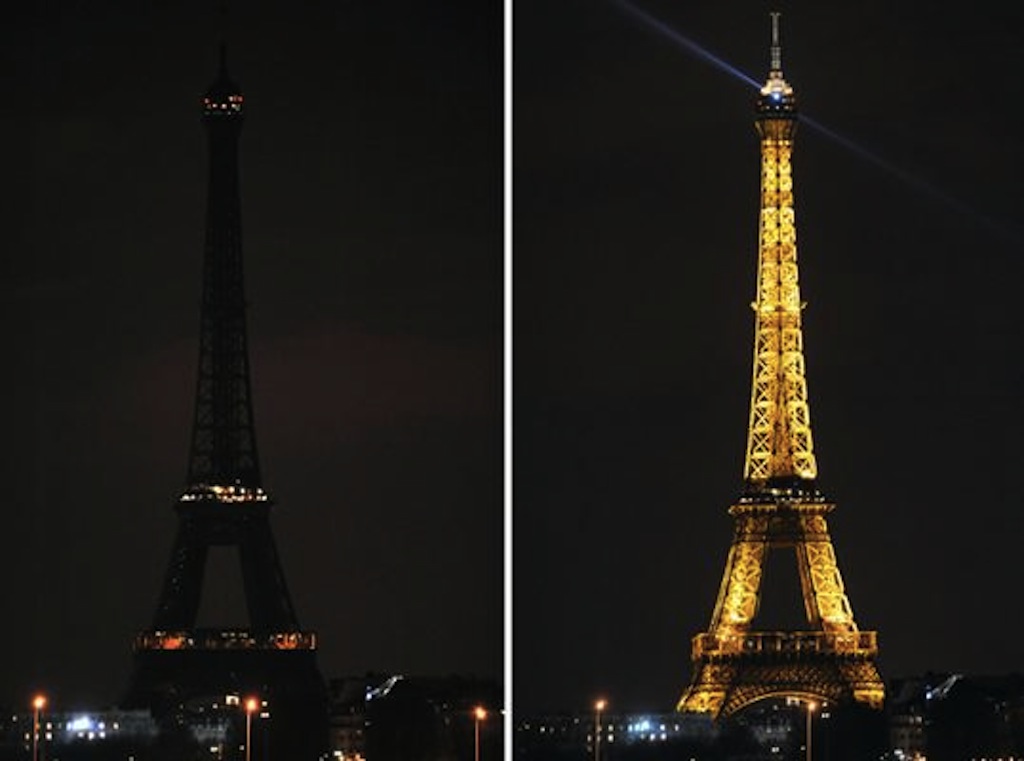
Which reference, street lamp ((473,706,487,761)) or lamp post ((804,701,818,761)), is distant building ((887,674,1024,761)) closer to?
lamp post ((804,701,818,761))

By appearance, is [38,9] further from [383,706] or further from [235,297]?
[383,706]

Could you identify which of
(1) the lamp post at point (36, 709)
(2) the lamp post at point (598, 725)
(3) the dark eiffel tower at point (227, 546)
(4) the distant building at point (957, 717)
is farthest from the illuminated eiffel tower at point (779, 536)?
(1) the lamp post at point (36, 709)

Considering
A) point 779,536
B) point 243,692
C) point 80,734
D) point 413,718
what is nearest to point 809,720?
point 779,536

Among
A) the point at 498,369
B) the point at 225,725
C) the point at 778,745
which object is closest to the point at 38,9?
the point at 498,369

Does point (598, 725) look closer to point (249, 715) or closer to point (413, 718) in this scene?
point (413, 718)

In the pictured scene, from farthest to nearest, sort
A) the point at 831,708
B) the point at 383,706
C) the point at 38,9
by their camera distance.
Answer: the point at 831,708, the point at 383,706, the point at 38,9

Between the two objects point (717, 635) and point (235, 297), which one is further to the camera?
point (717, 635)
